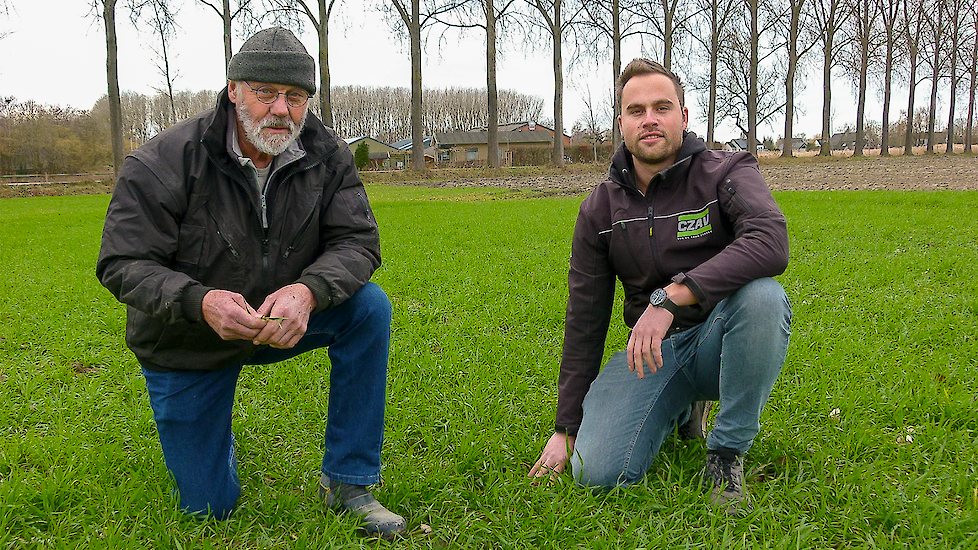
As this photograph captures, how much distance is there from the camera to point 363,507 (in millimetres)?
2363

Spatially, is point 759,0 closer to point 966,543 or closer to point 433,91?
point 966,543

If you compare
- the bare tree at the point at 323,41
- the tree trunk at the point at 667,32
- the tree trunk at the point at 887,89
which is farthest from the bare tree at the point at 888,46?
the bare tree at the point at 323,41

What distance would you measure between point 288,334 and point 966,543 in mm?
2121

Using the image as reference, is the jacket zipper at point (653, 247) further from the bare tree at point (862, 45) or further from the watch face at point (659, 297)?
the bare tree at point (862, 45)

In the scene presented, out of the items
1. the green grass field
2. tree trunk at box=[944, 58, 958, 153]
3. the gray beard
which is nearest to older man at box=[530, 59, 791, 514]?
the green grass field

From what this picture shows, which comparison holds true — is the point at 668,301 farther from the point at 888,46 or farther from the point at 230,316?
the point at 888,46

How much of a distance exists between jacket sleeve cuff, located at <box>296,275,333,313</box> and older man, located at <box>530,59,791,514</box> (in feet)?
3.37

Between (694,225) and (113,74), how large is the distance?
88.2 feet

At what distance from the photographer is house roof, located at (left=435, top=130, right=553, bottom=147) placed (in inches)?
2968

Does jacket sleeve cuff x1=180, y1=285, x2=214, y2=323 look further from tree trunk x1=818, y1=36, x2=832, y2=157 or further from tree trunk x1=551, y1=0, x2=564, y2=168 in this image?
tree trunk x1=818, y1=36, x2=832, y2=157

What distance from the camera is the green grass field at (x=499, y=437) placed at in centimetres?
226

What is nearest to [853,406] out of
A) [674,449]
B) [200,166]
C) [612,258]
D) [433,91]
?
[674,449]

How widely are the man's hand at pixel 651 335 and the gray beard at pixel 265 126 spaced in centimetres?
138

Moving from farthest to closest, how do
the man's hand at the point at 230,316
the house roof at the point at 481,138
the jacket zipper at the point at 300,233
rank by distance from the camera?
the house roof at the point at 481,138, the jacket zipper at the point at 300,233, the man's hand at the point at 230,316
